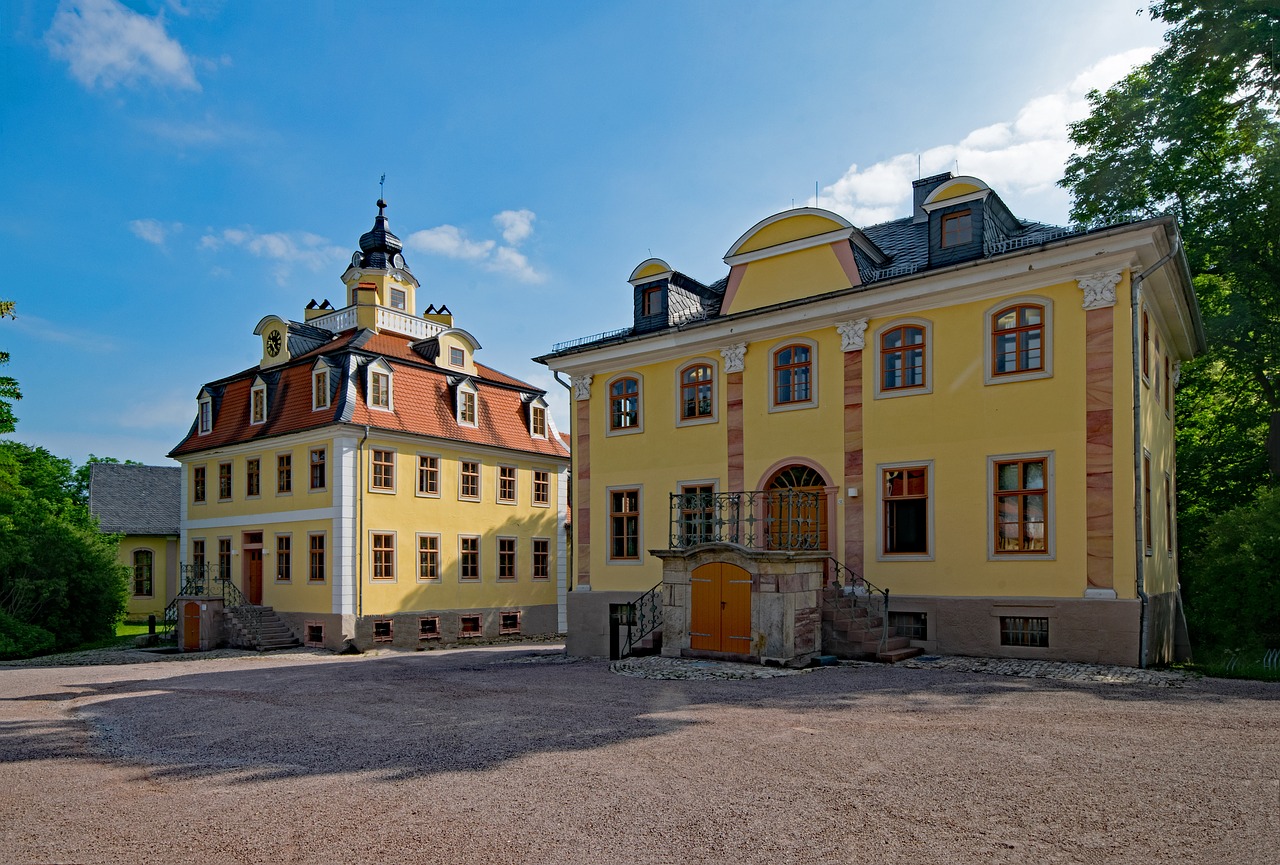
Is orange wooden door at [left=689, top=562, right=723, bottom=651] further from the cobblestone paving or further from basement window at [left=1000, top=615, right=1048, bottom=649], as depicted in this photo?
basement window at [left=1000, top=615, right=1048, bottom=649]

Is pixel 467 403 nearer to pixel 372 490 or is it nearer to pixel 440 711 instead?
pixel 372 490

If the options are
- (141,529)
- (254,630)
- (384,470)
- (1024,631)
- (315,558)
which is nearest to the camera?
(1024,631)

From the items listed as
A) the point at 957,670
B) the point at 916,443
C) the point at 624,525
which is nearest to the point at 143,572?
the point at 624,525

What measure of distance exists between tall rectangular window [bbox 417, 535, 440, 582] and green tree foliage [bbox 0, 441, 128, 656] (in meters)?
9.28

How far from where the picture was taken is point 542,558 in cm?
3183

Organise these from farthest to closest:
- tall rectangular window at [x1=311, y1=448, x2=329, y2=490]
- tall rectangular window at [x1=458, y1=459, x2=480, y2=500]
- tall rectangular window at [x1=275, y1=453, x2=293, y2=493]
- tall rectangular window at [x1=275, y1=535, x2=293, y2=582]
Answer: tall rectangular window at [x1=458, y1=459, x2=480, y2=500] → tall rectangular window at [x1=275, y1=453, x2=293, y2=493] → tall rectangular window at [x1=275, y1=535, x2=293, y2=582] → tall rectangular window at [x1=311, y1=448, x2=329, y2=490]

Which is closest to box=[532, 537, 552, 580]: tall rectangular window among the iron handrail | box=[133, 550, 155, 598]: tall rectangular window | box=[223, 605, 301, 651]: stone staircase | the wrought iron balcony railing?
box=[223, 605, 301, 651]: stone staircase

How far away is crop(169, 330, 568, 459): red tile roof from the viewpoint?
87.8ft

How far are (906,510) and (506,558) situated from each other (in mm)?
16234

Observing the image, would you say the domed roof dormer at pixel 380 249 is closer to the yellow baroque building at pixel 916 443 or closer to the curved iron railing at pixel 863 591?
the yellow baroque building at pixel 916 443

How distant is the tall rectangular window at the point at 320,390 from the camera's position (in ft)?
87.9

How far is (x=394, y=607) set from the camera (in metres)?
26.7

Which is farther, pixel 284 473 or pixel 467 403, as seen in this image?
pixel 467 403

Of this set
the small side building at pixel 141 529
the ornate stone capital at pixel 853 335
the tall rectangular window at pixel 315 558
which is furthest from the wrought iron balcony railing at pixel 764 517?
the small side building at pixel 141 529
